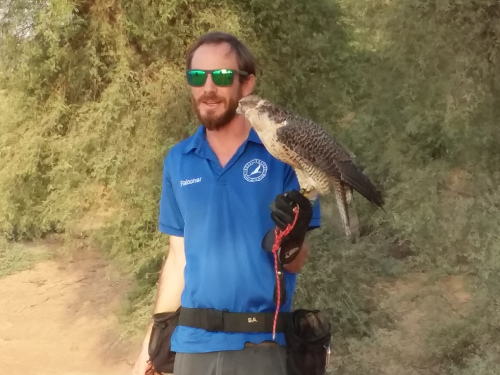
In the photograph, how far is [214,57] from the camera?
2.24m

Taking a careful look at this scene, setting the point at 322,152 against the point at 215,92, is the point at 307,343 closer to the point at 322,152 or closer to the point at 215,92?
the point at 322,152

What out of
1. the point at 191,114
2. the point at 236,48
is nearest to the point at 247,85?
the point at 236,48

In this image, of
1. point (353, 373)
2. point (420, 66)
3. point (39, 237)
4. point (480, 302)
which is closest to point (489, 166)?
point (420, 66)

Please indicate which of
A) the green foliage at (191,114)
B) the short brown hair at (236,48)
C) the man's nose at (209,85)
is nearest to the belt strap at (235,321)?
the man's nose at (209,85)

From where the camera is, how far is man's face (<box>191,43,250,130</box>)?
7.29 feet

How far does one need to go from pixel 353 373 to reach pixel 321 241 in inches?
73.2

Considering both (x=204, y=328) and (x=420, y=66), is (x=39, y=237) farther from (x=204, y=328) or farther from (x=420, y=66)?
(x=204, y=328)

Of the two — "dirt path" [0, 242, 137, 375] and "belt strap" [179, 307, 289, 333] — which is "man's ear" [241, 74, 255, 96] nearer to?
"belt strap" [179, 307, 289, 333]

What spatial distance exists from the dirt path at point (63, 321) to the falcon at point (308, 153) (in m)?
4.44

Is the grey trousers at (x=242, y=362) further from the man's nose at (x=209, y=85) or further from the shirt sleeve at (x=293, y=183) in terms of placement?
the man's nose at (x=209, y=85)

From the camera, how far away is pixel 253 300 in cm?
211

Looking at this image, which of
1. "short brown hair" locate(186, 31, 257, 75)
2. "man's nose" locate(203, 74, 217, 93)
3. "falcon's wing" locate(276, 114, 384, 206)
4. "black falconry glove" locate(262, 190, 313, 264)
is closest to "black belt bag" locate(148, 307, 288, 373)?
"black falconry glove" locate(262, 190, 313, 264)

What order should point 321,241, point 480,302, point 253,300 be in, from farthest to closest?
point 321,241 < point 480,302 < point 253,300

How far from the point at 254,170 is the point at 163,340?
A: 2.59 ft
